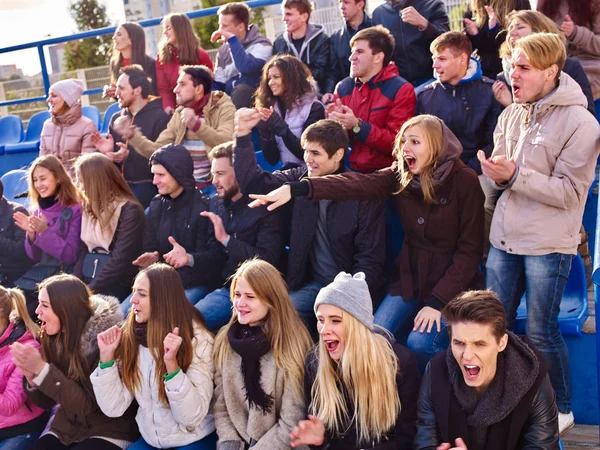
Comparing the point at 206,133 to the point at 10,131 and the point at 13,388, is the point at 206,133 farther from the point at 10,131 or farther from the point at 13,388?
the point at 10,131

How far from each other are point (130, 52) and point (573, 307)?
447 centimetres

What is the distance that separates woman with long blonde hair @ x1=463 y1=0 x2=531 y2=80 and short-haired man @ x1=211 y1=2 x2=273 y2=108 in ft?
5.72

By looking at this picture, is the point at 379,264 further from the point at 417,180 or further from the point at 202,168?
the point at 202,168

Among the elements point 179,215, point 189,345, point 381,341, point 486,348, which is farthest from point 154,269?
point 486,348

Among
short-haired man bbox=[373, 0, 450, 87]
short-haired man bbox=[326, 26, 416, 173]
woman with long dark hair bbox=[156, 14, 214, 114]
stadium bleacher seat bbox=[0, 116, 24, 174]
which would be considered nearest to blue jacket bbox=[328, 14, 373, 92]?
short-haired man bbox=[373, 0, 450, 87]

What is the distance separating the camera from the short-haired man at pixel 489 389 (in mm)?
2852

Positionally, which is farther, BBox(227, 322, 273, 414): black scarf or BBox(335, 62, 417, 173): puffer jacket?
BBox(335, 62, 417, 173): puffer jacket

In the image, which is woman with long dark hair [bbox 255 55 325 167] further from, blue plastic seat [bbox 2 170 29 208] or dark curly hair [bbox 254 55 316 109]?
blue plastic seat [bbox 2 170 29 208]

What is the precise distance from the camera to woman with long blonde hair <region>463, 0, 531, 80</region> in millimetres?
5320

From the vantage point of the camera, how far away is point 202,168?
572 cm

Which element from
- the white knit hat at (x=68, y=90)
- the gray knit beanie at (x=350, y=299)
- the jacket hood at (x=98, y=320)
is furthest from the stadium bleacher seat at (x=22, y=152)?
the gray knit beanie at (x=350, y=299)

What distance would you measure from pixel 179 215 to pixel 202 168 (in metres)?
1.03

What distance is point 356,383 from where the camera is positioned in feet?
10.4

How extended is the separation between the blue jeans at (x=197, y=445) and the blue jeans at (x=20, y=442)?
69cm
